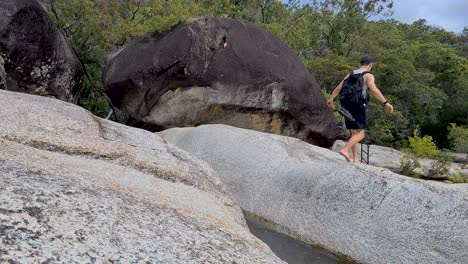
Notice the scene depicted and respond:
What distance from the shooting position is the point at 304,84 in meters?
10.8

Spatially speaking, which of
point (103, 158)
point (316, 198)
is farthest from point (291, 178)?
point (103, 158)

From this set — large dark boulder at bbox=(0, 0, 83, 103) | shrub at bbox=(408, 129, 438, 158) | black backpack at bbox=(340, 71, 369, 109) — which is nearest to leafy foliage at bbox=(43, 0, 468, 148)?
large dark boulder at bbox=(0, 0, 83, 103)

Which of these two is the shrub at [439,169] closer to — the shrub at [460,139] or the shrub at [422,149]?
the shrub at [422,149]

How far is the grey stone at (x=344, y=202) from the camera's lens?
470cm

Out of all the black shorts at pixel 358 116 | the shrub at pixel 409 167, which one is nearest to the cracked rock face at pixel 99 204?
the black shorts at pixel 358 116

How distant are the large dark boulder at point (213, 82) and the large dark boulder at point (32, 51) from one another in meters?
1.35

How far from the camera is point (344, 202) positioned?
5.56 metres

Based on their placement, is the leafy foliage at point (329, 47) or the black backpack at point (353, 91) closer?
the black backpack at point (353, 91)

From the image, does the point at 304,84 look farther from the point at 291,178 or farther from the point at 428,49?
the point at 428,49

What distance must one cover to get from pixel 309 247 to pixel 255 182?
1.55 m

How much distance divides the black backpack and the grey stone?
966 millimetres

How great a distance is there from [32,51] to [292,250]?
8030 mm

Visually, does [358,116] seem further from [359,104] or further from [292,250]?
[292,250]

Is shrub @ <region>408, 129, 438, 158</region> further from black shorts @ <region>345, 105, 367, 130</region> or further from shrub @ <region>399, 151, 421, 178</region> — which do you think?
black shorts @ <region>345, 105, 367, 130</region>
